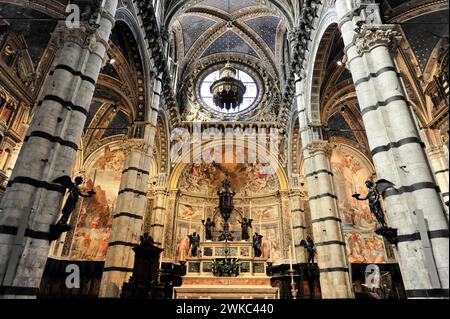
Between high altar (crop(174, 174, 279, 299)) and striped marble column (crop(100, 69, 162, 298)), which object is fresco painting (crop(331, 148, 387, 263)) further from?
striped marble column (crop(100, 69, 162, 298))

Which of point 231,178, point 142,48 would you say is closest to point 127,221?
point 142,48

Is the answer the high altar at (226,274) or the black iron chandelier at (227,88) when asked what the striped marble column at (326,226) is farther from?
the black iron chandelier at (227,88)

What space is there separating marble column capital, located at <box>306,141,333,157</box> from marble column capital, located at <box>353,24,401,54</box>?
428 cm

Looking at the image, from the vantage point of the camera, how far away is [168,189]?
17078 millimetres

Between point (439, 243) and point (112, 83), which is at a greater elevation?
point (112, 83)

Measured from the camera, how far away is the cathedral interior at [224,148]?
16.5 ft

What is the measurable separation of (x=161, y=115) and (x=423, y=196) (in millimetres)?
11901

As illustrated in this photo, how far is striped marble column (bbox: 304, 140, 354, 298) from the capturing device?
8078 mm

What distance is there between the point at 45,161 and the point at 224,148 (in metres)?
14.2
